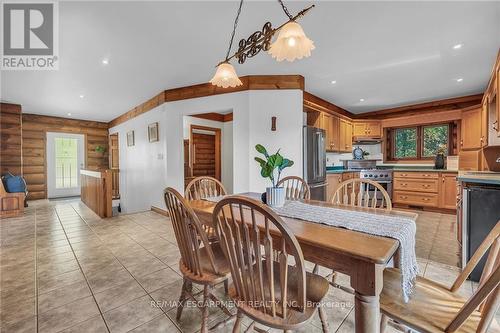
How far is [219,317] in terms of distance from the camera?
62.8 inches

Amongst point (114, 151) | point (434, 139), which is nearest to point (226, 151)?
point (114, 151)

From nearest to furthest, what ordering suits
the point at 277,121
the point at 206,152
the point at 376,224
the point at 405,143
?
the point at 376,224, the point at 277,121, the point at 405,143, the point at 206,152

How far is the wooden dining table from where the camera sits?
90 cm

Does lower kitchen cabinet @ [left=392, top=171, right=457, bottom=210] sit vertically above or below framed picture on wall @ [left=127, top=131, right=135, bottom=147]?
below

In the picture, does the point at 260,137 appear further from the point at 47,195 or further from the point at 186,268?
the point at 47,195

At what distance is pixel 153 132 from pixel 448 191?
19.4ft

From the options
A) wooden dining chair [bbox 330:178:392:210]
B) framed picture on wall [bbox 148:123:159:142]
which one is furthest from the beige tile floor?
framed picture on wall [bbox 148:123:159:142]

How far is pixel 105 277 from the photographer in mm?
2129

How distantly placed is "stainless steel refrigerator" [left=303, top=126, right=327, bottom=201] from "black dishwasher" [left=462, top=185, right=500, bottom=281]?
6.19 feet

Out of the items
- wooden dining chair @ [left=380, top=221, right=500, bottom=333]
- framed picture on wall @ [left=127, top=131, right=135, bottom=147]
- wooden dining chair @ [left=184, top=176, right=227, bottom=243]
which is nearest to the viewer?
wooden dining chair @ [left=380, top=221, right=500, bottom=333]

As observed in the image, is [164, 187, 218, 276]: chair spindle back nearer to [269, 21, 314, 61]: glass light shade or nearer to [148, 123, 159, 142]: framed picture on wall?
[269, 21, 314, 61]: glass light shade

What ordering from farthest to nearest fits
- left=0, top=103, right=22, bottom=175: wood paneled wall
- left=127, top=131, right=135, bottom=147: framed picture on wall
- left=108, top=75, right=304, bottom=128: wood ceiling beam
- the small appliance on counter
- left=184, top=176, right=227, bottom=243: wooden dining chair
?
the small appliance on counter
left=127, top=131, right=135, bottom=147: framed picture on wall
left=0, top=103, right=22, bottom=175: wood paneled wall
left=108, top=75, right=304, bottom=128: wood ceiling beam
left=184, top=176, right=227, bottom=243: wooden dining chair

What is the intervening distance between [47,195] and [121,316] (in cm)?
670

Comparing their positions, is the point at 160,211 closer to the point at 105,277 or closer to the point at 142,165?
the point at 142,165
